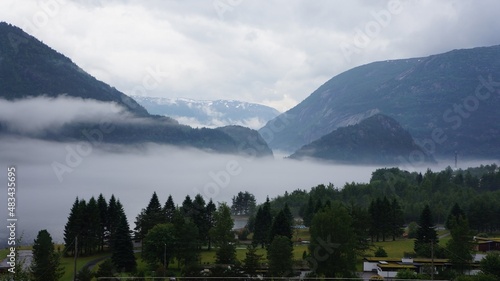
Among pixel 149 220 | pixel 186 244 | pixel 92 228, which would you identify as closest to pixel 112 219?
pixel 92 228

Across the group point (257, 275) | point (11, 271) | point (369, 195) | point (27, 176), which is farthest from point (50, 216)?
point (27, 176)

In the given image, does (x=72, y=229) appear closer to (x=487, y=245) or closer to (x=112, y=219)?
(x=112, y=219)

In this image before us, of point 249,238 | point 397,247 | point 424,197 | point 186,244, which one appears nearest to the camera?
point 186,244

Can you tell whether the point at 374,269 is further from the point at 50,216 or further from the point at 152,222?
the point at 50,216

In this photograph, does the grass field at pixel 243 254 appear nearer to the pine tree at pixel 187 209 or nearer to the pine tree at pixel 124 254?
the pine tree at pixel 124 254

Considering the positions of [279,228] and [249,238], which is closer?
[279,228]

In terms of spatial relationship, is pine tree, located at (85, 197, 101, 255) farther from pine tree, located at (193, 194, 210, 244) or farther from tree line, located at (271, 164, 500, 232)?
tree line, located at (271, 164, 500, 232)

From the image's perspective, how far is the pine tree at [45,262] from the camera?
28.5m

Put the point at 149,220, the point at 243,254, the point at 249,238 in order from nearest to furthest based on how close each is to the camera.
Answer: the point at 243,254 → the point at 149,220 → the point at 249,238

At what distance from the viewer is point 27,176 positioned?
184 meters

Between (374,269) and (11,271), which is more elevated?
(11,271)

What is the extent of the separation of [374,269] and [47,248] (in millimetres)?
24720

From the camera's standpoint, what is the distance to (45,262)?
30062mm

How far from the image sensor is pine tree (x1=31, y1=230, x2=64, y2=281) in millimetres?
28508
